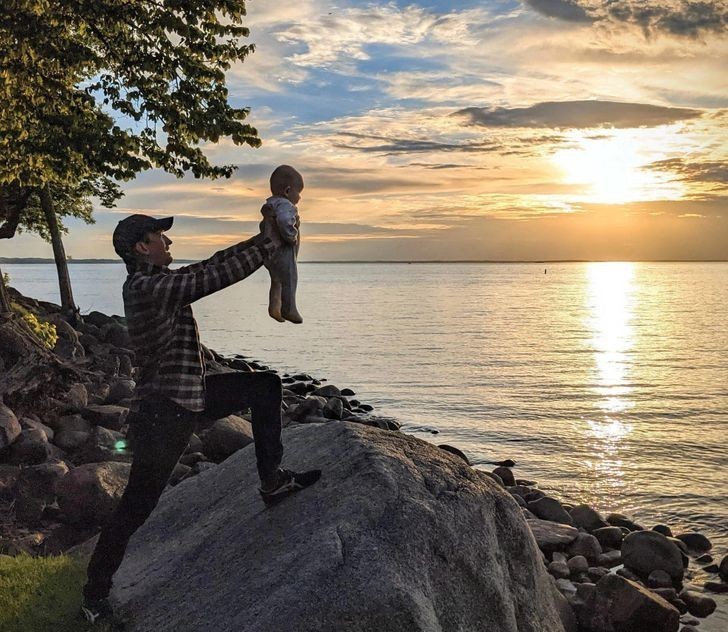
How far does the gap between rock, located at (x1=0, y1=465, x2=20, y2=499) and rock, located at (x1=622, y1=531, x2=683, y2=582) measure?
9.66 metres

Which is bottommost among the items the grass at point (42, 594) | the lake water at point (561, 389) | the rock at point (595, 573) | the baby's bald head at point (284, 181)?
the lake water at point (561, 389)

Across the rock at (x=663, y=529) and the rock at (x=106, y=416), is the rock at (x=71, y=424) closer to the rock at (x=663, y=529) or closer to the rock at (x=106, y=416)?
Result: the rock at (x=106, y=416)

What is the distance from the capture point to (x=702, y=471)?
18.2m

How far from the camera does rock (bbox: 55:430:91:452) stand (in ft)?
44.9

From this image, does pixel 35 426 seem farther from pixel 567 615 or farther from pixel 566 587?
pixel 567 615

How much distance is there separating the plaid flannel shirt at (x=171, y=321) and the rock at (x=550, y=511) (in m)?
9.58

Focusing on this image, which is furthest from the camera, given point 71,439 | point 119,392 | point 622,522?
point 119,392

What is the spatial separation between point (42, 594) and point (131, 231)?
12.4 feet

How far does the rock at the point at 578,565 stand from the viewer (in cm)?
1108

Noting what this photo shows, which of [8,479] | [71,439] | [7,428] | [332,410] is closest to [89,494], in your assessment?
[8,479]

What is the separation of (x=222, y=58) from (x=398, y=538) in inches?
533

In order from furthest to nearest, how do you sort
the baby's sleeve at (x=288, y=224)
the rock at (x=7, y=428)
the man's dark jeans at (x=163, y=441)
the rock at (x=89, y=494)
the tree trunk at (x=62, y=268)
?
the tree trunk at (x=62, y=268) < the rock at (x=7, y=428) < the rock at (x=89, y=494) < the man's dark jeans at (x=163, y=441) < the baby's sleeve at (x=288, y=224)

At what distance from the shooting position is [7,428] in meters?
12.4

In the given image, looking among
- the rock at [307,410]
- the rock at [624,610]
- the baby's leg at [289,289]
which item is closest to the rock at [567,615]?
the rock at [624,610]
